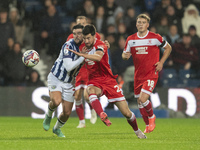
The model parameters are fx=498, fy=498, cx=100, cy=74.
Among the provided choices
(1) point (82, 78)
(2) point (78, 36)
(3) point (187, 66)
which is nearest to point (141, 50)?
(2) point (78, 36)

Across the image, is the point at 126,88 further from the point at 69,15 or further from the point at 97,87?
the point at 97,87

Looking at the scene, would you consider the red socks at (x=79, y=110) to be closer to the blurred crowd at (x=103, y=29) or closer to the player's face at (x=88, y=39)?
the player's face at (x=88, y=39)

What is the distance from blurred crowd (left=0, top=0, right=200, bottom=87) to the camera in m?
14.4

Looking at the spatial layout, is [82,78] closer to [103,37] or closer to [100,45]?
[103,37]

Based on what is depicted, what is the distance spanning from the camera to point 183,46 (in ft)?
47.4

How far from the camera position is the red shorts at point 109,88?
755cm

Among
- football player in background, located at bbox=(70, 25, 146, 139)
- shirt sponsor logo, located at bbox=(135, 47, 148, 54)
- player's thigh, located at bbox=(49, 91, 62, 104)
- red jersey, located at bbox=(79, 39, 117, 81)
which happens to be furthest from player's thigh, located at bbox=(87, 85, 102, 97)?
shirt sponsor logo, located at bbox=(135, 47, 148, 54)

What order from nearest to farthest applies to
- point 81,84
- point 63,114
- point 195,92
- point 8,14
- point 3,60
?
point 63,114
point 81,84
point 195,92
point 3,60
point 8,14

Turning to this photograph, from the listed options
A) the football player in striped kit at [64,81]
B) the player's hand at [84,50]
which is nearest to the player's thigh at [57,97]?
the football player in striped kit at [64,81]

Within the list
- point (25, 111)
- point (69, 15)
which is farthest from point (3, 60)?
point (69, 15)

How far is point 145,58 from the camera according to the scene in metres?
8.84

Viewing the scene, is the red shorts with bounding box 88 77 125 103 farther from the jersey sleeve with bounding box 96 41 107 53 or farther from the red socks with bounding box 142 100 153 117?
the red socks with bounding box 142 100 153 117

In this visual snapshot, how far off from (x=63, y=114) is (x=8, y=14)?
9875 mm

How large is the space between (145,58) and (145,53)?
9 centimetres
